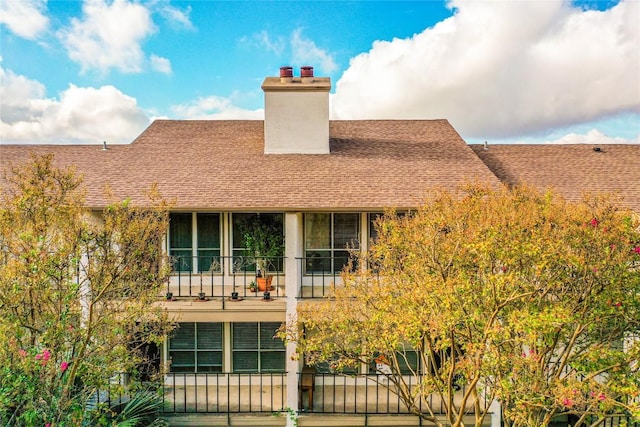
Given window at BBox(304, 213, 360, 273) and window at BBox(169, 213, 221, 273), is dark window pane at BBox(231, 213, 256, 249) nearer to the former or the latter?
window at BBox(169, 213, 221, 273)

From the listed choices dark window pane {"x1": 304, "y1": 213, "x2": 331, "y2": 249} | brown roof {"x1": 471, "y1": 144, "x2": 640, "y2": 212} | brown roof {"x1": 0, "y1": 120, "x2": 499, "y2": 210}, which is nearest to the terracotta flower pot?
dark window pane {"x1": 304, "y1": 213, "x2": 331, "y2": 249}

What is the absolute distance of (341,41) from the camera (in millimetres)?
16016

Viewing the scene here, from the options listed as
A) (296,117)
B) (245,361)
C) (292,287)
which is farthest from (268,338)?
(296,117)

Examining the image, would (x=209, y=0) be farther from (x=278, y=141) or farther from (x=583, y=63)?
(x=583, y=63)

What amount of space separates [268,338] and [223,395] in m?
1.94

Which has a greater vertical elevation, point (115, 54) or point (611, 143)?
point (115, 54)

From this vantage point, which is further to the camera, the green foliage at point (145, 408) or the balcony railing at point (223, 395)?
the balcony railing at point (223, 395)

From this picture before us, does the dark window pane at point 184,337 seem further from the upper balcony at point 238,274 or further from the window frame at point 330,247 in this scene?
the window frame at point 330,247

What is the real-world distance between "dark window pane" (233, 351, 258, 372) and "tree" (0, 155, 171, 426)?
478cm

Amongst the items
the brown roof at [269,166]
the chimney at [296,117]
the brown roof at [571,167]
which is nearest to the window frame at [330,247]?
the brown roof at [269,166]

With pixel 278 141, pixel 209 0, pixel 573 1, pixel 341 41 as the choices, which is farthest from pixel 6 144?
pixel 573 1

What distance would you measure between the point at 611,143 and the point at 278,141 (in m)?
12.6

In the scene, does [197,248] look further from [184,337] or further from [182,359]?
[182,359]

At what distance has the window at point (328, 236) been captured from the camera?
1159cm
